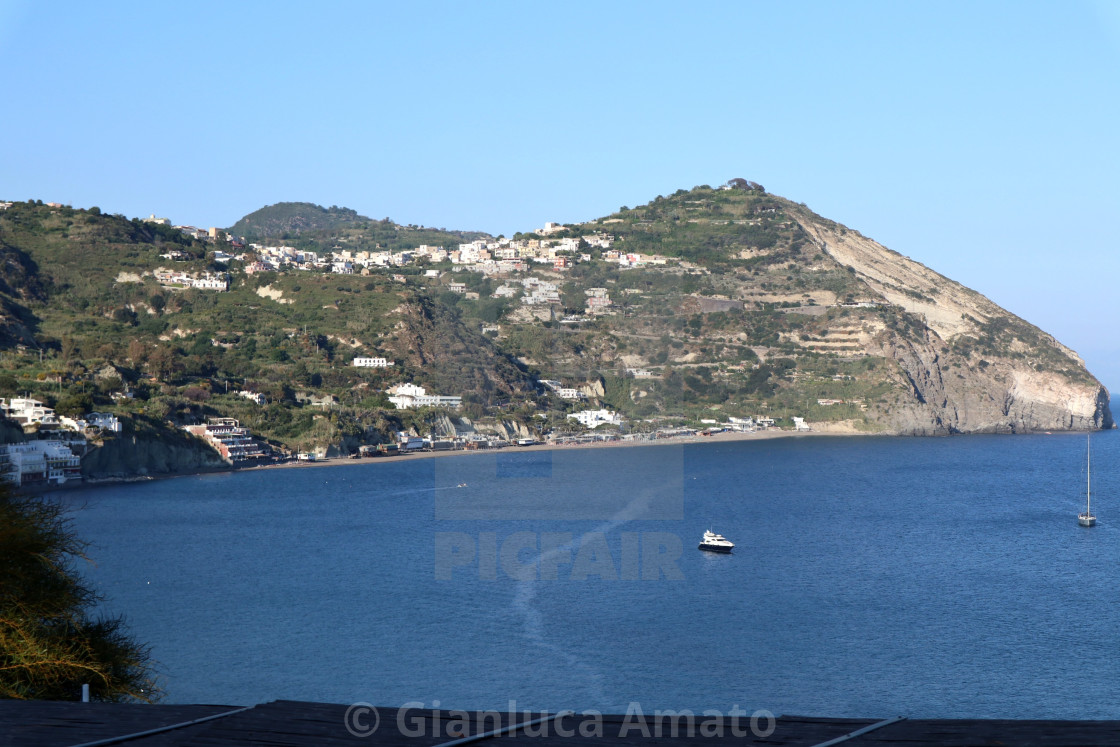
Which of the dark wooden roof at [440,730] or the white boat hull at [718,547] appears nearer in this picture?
the dark wooden roof at [440,730]

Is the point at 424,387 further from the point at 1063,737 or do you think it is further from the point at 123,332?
the point at 1063,737

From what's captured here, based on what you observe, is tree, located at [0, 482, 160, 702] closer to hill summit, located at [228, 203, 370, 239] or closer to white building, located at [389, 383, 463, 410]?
white building, located at [389, 383, 463, 410]

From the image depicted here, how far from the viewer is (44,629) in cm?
565

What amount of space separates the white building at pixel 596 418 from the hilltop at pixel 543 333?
1.86 ft

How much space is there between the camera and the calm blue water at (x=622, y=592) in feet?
38.3

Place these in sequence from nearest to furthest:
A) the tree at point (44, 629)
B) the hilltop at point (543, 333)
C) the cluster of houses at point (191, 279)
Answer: the tree at point (44, 629), the hilltop at point (543, 333), the cluster of houses at point (191, 279)

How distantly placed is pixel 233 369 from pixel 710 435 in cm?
2125

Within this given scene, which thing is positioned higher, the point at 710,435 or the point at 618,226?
the point at 618,226

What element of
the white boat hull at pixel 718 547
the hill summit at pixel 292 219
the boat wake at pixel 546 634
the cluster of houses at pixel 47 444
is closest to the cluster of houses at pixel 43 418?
the cluster of houses at pixel 47 444

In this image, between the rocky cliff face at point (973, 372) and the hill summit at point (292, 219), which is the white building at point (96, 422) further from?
the hill summit at point (292, 219)

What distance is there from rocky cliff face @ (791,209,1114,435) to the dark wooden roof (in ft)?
169

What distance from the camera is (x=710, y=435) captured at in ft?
150

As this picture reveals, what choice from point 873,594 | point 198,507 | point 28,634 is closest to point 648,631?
point 873,594

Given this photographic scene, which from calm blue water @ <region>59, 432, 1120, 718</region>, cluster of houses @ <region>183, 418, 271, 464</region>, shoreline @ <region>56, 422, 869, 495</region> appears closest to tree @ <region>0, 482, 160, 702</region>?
calm blue water @ <region>59, 432, 1120, 718</region>
